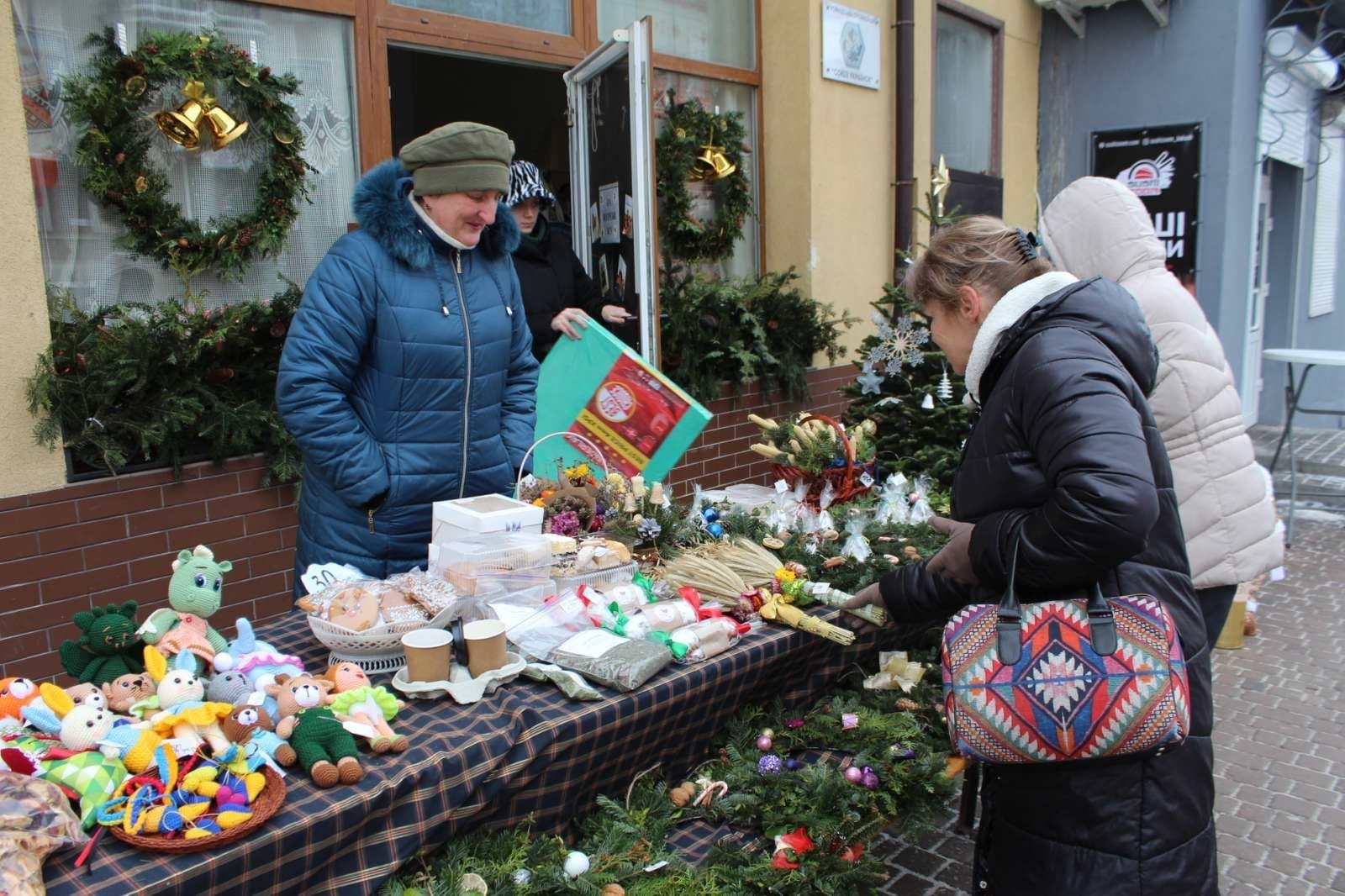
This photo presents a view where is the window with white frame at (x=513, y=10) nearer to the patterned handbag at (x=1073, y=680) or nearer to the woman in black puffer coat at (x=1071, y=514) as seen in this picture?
the woman in black puffer coat at (x=1071, y=514)

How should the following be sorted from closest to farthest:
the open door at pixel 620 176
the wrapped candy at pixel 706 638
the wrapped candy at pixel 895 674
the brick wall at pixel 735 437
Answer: the wrapped candy at pixel 706 638
the wrapped candy at pixel 895 674
the open door at pixel 620 176
the brick wall at pixel 735 437

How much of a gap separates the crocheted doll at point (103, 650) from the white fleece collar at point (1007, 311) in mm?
1621

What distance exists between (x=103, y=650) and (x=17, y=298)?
228 centimetres

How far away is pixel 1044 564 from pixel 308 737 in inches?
50.1

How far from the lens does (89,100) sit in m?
3.66

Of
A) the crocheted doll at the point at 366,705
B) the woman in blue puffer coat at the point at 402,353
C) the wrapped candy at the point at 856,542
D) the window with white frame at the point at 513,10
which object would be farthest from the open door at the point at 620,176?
the crocheted doll at the point at 366,705

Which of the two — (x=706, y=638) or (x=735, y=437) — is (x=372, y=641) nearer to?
(x=706, y=638)

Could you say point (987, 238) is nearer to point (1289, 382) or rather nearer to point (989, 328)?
point (989, 328)

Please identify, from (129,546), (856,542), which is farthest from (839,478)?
(129,546)

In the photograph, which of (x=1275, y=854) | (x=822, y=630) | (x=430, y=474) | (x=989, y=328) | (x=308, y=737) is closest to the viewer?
(x=308, y=737)

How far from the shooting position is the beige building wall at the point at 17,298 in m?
3.44

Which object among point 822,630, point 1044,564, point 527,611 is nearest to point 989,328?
point 1044,564

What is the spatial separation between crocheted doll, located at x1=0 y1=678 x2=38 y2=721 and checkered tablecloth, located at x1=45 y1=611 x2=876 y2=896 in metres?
0.33

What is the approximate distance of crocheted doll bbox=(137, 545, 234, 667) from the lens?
1.81 m
